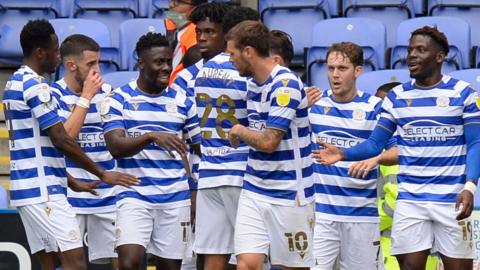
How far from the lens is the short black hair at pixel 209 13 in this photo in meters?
10.5

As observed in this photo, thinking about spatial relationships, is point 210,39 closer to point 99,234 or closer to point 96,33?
point 99,234

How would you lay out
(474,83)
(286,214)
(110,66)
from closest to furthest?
(286,214), (474,83), (110,66)

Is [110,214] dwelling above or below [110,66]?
below

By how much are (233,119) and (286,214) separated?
0.81m

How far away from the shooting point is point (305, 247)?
31.9ft

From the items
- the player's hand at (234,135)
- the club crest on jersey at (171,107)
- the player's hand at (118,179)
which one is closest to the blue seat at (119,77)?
the club crest on jersey at (171,107)

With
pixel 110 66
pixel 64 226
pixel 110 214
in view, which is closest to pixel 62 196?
pixel 64 226

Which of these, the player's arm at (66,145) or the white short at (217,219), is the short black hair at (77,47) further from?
the white short at (217,219)

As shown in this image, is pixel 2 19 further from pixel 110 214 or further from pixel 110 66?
pixel 110 214

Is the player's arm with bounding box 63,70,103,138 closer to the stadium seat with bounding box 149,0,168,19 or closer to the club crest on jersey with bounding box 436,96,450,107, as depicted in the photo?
the club crest on jersey with bounding box 436,96,450,107

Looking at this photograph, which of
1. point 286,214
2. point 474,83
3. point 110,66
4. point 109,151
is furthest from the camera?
point 110,66

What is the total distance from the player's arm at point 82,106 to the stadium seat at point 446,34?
4.41 m

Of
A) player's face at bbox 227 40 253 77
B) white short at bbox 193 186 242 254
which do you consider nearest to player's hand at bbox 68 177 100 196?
white short at bbox 193 186 242 254

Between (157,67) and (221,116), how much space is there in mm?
771
